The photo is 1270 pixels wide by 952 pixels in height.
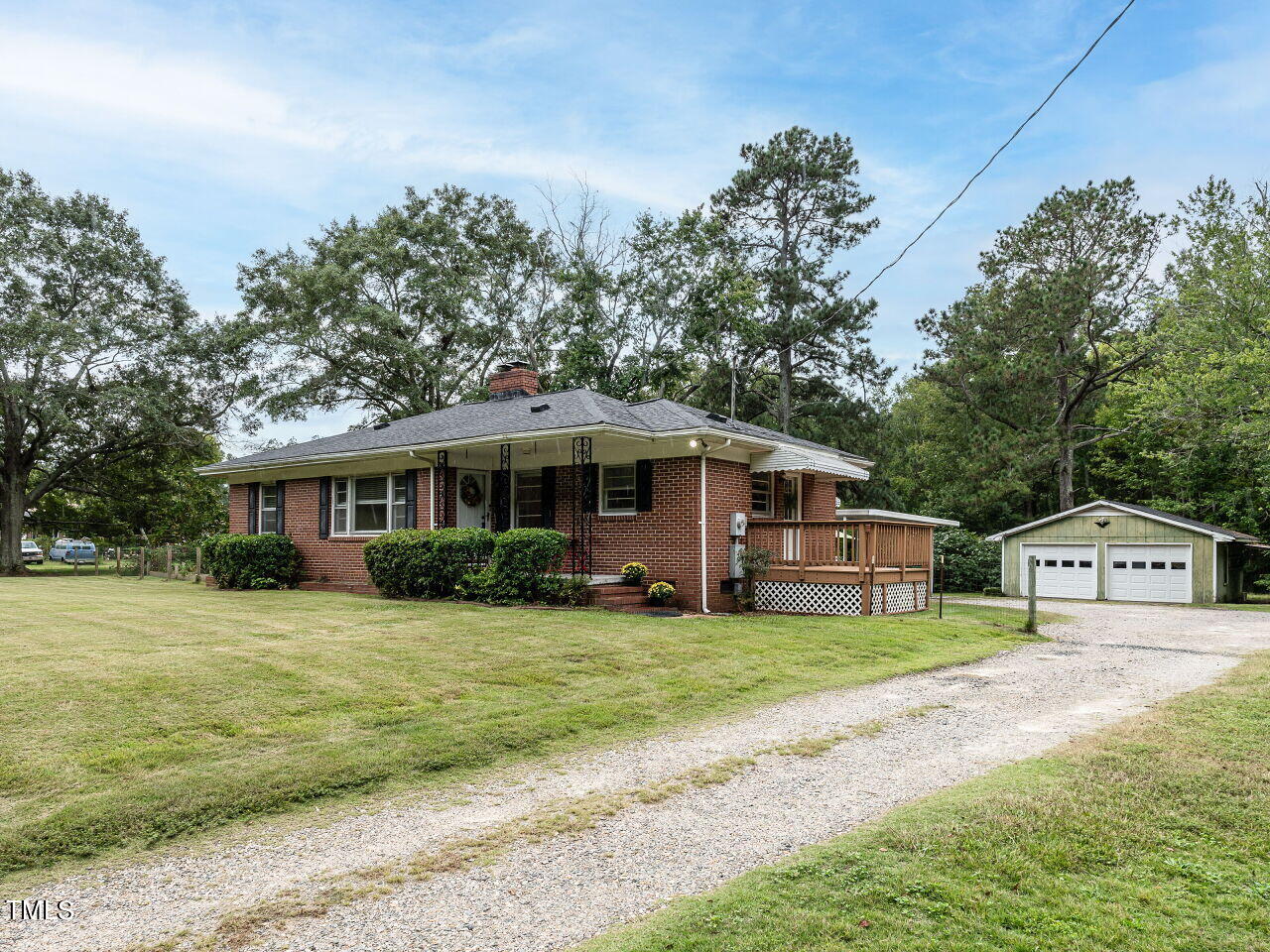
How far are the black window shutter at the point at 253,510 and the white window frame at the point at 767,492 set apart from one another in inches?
509

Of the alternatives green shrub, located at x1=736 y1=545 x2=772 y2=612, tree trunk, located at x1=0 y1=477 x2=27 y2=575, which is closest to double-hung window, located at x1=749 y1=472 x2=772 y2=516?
green shrub, located at x1=736 y1=545 x2=772 y2=612

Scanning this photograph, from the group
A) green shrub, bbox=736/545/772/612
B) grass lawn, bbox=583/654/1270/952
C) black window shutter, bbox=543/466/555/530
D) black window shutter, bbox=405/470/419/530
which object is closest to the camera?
grass lawn, bbox=583/654/1270/952

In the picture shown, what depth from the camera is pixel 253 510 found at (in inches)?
837

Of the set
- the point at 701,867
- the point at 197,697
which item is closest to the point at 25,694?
the point at 197,697

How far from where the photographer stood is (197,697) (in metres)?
6.55

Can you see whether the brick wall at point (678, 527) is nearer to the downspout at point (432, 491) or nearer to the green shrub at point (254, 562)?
the downspout at point (432, 491)

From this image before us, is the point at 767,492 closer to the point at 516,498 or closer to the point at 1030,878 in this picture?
the point at 516,498

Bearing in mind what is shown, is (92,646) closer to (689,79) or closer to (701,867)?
(701,867)

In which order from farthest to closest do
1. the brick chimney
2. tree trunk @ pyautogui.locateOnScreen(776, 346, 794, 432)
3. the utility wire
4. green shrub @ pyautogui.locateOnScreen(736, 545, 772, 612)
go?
tree trunk @ pyautogui.locateOnScreen(776, 346, 794, 432)
the brick chimney
green shrub @ pyautogui.locateOnScreen(736, 545, 772, 612)
the utility wire

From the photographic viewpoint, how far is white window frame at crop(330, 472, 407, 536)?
17984 mm

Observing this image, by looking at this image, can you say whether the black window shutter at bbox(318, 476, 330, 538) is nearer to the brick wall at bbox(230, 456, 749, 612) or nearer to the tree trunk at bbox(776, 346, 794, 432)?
the brick wall at bbox(230, 456, 749, 612)

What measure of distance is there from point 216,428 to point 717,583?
25.7m

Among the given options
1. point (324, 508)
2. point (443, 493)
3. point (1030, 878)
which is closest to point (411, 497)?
point (443, 493)

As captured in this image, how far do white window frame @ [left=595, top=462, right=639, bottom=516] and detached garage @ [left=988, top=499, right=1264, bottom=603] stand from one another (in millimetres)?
16649
